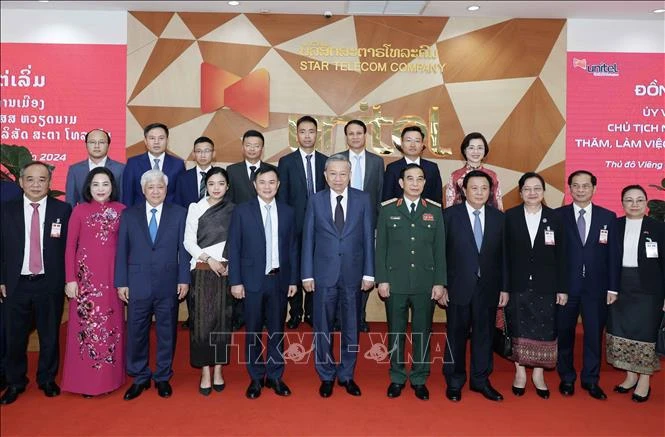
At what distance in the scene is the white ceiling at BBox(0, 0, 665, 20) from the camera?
18.9 ft

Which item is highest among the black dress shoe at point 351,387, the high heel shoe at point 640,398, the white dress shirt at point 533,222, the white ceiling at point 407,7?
the white ceiling at point 407,7

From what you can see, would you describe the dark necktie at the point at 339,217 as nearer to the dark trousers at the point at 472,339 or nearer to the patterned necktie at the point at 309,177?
the patterned necktie at the point at 309,177

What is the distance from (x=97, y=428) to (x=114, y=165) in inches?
85.8

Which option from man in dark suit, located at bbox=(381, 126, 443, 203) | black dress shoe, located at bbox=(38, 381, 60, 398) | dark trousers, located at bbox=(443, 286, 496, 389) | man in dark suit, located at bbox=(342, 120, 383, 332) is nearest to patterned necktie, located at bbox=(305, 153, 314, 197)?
man in dark suit, located at bbox=(342, 120, 383, 332)

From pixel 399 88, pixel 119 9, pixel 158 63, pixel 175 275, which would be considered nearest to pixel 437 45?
pixel 399 88

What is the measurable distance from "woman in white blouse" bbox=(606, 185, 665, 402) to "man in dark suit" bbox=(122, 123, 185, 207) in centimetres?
351

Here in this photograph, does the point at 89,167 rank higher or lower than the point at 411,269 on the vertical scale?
higher

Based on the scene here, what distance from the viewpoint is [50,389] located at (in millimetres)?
3568

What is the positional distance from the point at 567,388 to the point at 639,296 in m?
0.84

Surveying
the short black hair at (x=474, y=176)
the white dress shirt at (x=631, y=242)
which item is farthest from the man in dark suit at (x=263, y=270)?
the white dress shirt at (x=631, y=242)

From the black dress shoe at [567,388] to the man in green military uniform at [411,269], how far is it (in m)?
1.00

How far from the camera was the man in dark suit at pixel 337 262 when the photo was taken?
3.53 metres

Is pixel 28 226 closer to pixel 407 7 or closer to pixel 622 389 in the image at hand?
pixel 622 389

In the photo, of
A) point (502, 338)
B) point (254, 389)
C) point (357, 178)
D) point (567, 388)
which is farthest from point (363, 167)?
point (567, 388)
